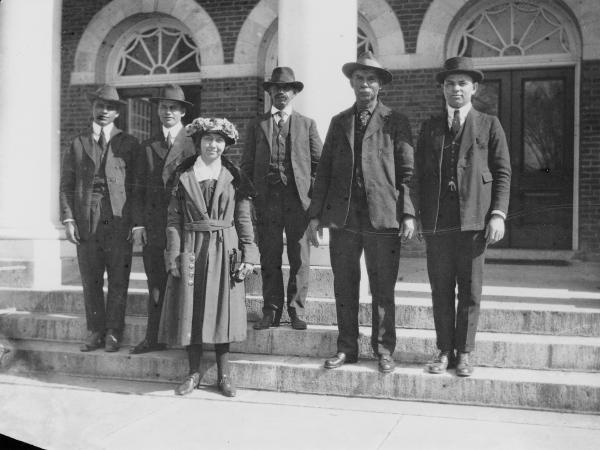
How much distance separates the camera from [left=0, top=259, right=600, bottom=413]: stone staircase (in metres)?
4.59

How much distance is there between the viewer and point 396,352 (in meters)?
5.07

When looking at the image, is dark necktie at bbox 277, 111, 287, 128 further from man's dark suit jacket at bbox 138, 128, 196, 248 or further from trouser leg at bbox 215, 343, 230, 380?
trouser leg at bbox 215, 343, 230, 380

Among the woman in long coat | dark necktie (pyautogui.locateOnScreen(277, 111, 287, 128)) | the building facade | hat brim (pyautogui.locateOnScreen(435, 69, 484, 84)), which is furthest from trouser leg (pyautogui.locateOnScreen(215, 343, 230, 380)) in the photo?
the building facade

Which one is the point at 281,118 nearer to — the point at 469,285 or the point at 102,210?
the point at 102,210

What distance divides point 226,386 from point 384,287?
1.35 metres

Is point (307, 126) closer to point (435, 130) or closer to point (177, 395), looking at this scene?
point (435, 130)

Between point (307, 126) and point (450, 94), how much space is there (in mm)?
1214

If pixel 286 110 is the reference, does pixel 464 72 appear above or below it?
above

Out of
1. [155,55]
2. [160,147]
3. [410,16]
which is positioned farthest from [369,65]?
[155,55]

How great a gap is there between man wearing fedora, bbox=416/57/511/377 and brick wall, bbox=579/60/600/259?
458 centimetres

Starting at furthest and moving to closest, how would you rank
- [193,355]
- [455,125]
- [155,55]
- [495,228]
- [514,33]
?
[155,55] < [514,33] < [193,355] < [455,125] < [495,228]

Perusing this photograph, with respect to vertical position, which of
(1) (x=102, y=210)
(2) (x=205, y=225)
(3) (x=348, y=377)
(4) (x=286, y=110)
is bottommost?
(3) (x=348, y=377)

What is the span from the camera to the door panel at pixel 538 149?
8977 millimetres

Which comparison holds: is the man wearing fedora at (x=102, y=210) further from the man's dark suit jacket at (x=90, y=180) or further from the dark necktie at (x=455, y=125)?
the dark necktie at (x=455, y=125)
